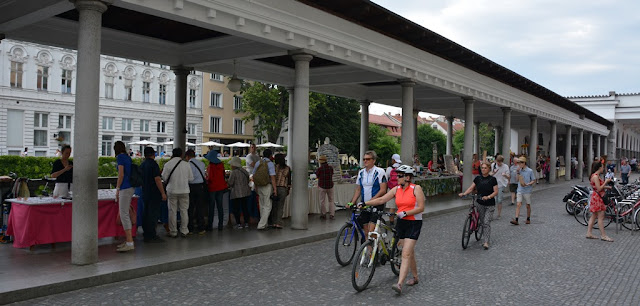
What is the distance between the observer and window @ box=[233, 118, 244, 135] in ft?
190

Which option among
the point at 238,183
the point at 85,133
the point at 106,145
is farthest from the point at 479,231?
the point at 106,145

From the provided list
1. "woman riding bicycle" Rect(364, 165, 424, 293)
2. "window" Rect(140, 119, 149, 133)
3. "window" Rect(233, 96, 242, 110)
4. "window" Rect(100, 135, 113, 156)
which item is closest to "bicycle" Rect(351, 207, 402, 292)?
"woman riding bicycle" Rect(364, 165, 424, 293)

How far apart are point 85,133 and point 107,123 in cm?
4036

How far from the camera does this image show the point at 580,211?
15.3 metres

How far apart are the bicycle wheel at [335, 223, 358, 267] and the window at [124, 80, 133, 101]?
42.6 meters

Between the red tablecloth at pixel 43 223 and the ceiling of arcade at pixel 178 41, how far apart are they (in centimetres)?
329

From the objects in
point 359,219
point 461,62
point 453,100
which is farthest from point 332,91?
point 359,219

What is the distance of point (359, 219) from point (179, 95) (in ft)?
29.3

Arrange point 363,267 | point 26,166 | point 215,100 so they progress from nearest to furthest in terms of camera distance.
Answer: point 363,267 → point 26,166 → point 215,100

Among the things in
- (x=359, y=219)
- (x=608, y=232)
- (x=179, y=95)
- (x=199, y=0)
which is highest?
(x=199, y=0)

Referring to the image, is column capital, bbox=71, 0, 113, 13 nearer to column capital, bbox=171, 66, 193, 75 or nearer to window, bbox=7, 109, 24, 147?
column capital, bbox=171, 66, 193, 75

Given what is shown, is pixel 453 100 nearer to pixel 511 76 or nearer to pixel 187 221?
pixel 511 76

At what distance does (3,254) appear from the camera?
8.00 metres

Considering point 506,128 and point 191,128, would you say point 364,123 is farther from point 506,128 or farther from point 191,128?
point 191,128
